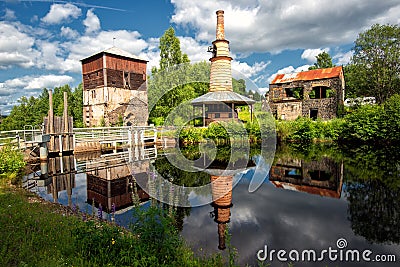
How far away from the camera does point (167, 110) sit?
946 inches

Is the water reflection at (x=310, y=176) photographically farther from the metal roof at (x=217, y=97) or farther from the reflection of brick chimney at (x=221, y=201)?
the metal roof at (x=217, y=97)

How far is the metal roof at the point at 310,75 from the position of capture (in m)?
26.8

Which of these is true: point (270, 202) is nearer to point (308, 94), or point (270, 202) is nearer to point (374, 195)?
point (374, 195)

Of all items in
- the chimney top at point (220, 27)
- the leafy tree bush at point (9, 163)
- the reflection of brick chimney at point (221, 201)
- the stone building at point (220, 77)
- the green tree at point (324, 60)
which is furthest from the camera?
the green tree at point (324, 60)

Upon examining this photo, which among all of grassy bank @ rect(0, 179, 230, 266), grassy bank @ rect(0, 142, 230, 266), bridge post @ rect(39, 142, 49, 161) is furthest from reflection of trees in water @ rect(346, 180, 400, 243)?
bridge post @ rect(39, 142, 49, 161)

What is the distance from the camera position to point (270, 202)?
7.30m

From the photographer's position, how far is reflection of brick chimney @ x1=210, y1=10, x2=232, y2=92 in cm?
2228

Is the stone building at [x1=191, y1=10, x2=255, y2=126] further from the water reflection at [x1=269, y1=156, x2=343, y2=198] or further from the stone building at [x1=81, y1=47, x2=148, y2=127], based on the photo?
Answer: the water reflection at [x1=269, y1=156, x2=343, y2=198]

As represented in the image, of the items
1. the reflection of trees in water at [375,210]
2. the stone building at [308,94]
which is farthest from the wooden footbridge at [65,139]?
the stone building at [308,94]

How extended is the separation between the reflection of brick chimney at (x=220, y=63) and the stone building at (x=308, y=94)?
8438 mm

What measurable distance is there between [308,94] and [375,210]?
23423mm

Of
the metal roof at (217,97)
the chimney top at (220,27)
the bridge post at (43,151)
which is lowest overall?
the bridge post at (43,151)

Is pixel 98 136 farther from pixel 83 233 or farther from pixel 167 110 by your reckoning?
pixel 83 233

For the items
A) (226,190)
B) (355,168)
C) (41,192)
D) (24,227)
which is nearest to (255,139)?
(355,168)
